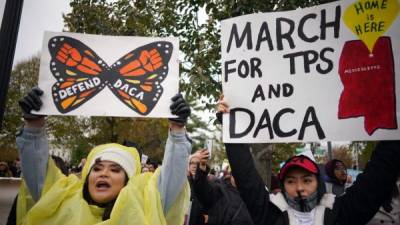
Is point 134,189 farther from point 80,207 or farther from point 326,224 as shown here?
point 326,224

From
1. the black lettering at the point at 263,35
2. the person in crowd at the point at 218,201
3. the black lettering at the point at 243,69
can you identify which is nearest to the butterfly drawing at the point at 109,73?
the black lettering at the point at 243,69

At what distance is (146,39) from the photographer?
261cm

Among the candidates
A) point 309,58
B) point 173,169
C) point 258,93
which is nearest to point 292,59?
point 309,58

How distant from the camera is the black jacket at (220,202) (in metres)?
3.64

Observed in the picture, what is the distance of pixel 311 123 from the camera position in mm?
2430

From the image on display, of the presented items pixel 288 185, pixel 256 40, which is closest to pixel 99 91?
pixel 256 40

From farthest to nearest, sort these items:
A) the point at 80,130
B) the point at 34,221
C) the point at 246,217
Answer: the point at 80,130, the point at 246,217, the point at 34,221

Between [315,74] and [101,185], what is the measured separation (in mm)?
1603

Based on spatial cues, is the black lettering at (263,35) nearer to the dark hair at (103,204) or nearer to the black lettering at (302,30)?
the black lettering at (302,30)

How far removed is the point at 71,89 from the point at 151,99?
55 cm

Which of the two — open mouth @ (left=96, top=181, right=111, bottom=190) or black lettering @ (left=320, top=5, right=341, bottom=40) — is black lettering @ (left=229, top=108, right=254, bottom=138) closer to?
black lettering @ (left=320, top=5, right=341, bottom=40)

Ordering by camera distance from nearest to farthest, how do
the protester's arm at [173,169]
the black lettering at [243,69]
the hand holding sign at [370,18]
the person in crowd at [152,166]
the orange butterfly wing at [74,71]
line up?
the protester's arm at [173,169]
the hand holding sign at [370,18]
the orange butterfly wing at [74,71]
the black lettering at [243,69]
the person in crowd at [152,166]

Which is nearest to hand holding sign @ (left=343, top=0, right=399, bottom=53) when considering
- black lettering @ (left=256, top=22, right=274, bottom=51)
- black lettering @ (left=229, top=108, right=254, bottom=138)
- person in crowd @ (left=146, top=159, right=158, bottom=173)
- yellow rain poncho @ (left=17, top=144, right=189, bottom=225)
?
black lettering @ (left=256, top=22, right=274, bottom=51)

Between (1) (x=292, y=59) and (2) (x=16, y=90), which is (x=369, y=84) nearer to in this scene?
(1) (x=292, y=59)
